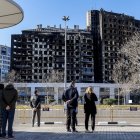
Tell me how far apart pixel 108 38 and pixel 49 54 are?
2040cm

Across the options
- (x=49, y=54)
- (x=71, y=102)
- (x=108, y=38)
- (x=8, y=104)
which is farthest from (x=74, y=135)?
(x=108, y=38)

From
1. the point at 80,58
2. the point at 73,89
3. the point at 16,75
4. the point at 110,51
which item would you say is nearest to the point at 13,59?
the point at 16,75

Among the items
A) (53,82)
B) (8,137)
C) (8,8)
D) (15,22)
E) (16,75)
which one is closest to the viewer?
(8,137)

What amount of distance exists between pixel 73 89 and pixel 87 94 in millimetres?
542

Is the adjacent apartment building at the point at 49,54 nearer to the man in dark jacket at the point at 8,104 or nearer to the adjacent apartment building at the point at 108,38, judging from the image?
the adjacent apartment building at the point at 108,38

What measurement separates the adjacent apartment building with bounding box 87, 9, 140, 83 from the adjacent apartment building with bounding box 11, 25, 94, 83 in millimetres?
3012

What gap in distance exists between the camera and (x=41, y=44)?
153 meters

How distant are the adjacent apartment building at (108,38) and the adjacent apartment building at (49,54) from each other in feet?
9.88

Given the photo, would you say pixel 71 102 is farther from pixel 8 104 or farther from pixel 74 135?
pixel 8 104

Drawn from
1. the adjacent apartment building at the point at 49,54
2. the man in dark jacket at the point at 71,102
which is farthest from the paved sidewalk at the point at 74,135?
the adjacent apartment building at the point at 49,54

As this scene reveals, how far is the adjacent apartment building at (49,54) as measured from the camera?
149 metres

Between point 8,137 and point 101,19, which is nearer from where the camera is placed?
point 8,137

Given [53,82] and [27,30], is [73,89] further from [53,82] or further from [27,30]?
[27,30]

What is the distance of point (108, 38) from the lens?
154 metres
